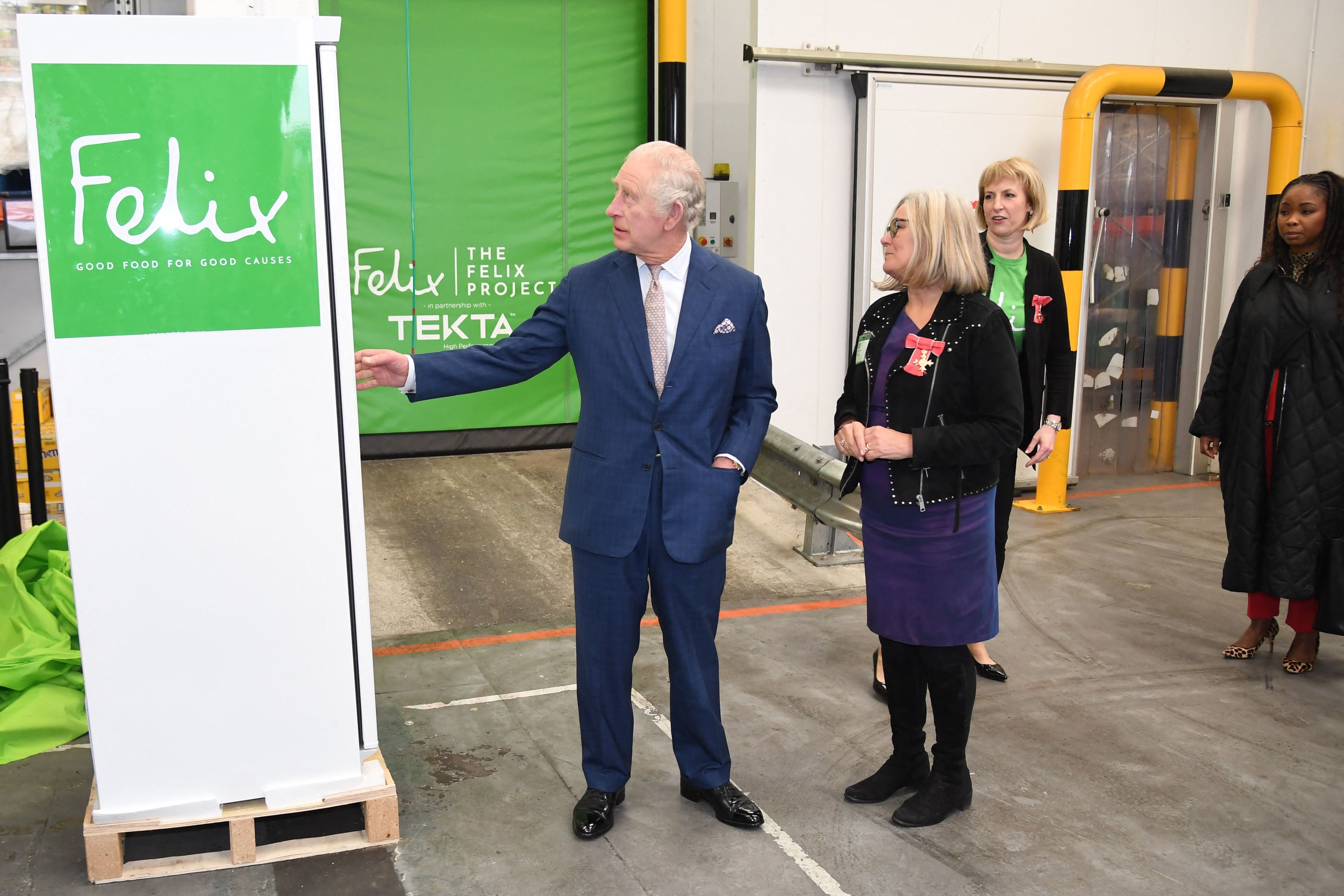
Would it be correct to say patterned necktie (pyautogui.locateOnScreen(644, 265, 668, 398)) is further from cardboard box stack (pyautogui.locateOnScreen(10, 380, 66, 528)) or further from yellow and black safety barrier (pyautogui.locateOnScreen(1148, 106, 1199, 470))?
yellow and black safety barrier (pyautogui.locateOnScreen(1148, 106, 1199, 470))

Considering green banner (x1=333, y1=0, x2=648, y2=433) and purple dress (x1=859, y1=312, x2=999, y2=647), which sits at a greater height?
green banner (x1=333, y1=0, x2=648, y2=433)

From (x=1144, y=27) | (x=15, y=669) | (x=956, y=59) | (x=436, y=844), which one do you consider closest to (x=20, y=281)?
(x=15, y=669)

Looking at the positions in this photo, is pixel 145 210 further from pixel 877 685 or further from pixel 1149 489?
pixel 1149 489

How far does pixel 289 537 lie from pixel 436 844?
960 mm

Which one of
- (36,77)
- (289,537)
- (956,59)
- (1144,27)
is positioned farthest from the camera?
(1144,27)

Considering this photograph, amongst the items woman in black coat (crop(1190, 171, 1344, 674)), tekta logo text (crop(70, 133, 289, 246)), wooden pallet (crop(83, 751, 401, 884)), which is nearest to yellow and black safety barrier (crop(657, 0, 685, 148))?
woman in black coat (crop(1190, 171, 1344, 674))

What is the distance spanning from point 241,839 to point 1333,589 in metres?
3.92

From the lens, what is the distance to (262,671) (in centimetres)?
305

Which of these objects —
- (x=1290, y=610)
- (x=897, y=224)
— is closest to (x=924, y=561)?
(x=897, y=224)

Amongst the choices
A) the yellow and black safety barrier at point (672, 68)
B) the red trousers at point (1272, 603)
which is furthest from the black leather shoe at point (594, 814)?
the yellow and black safety barrier at point (672, 68)

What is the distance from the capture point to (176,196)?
279 cm

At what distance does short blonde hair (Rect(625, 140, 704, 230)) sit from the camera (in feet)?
9.95

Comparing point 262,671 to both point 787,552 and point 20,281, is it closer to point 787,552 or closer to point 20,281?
point 787,552

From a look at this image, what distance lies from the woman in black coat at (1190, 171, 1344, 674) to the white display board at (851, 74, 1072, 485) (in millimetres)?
2242
